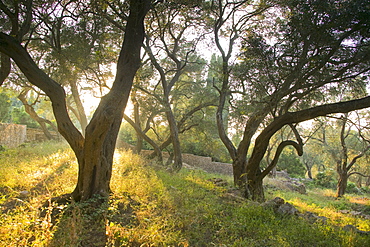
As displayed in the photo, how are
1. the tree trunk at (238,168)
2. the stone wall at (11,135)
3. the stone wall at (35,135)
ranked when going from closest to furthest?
the tree trunk at (238,168)
the stone wall at (11,135)
the stone wall at (35,135)

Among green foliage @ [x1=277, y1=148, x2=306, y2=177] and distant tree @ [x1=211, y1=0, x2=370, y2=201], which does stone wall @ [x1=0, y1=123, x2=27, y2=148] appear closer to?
distant tree @ [x1=211, y1=0, x2=370, y2=201]

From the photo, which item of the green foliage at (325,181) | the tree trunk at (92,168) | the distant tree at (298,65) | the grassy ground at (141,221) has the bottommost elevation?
the green foliage at (325,181)

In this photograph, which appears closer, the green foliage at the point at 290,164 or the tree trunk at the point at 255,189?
the tree trunk at the point at 255,189

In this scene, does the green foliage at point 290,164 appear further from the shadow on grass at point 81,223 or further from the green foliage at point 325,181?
the shadow on grass at point 81,223

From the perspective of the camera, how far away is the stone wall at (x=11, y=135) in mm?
14062

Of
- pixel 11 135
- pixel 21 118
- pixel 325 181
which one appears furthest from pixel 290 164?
pixel 21 118

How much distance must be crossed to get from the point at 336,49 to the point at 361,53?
88 centimetres

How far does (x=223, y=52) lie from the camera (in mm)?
10062

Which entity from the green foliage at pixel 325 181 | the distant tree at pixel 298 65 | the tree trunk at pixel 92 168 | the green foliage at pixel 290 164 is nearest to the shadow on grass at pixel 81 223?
the tree trunk at pixel 92 168

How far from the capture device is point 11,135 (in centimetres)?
1503

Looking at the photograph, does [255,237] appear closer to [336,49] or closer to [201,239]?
[201,239]

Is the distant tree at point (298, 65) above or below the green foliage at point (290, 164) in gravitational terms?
above

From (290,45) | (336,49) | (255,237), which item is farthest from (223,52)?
(255,237)

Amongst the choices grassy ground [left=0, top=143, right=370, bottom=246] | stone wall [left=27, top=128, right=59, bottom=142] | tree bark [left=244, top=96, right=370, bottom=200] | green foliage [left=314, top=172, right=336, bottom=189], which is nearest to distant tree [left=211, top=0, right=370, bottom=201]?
tree bark [left=244, top=96, right=370, bottom=200]
